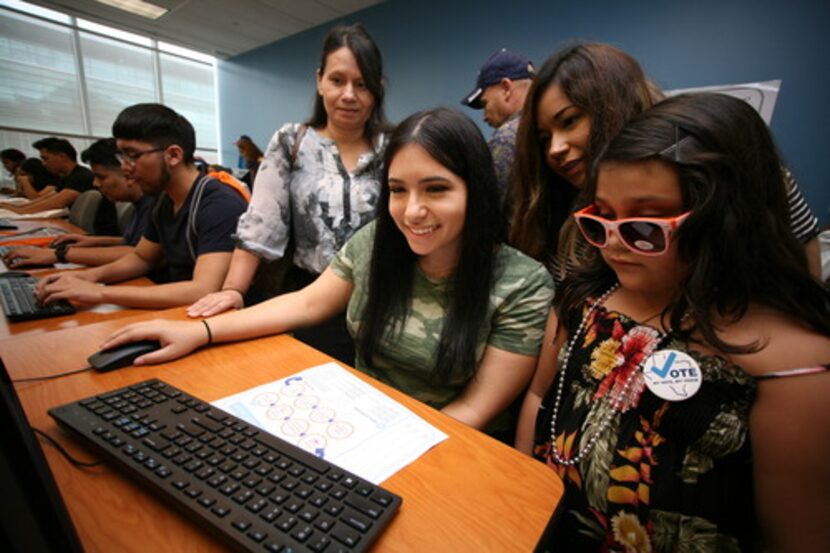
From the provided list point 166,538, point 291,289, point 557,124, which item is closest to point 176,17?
point 291,289

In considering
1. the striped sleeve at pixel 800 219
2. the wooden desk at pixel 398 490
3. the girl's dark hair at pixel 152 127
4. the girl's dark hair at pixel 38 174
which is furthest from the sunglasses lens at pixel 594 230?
the girl's dark hair at pixel 38 174

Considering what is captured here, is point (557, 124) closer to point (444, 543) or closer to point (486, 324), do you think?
point (486, 324)

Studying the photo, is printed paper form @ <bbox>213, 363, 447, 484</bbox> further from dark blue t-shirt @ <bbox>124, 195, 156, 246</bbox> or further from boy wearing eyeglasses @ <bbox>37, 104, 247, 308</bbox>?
dark blue t-shirt @ <bbox>124, 195, 156, 246</bbox>

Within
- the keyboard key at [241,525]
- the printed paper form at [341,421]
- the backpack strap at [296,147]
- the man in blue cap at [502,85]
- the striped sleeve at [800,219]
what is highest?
the man in blue cap at [502,85]

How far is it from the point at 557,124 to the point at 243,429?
1.11m

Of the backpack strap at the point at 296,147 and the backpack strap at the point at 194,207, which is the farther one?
the backpack strap at the point at 194,207

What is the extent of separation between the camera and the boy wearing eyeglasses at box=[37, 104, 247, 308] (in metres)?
1.64

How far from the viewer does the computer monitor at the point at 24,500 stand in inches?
11.6

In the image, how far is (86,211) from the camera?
3.38 meters

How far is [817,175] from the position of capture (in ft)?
8.73

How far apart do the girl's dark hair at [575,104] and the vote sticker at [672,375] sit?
1.87 ft

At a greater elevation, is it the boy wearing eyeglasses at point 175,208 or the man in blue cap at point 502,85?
the man in blue cap at point 502,85

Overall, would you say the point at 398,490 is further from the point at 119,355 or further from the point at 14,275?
the point at 14,275

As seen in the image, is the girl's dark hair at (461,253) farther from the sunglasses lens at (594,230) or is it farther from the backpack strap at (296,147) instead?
the backpack strap at (296,147)
